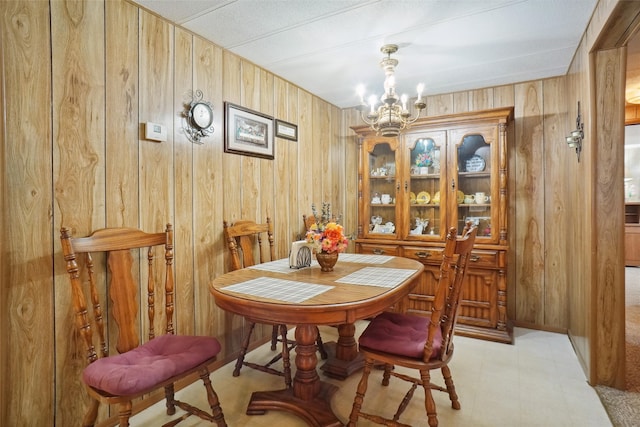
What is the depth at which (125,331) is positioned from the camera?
5.63 feet

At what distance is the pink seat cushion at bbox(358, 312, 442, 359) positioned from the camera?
1646mm

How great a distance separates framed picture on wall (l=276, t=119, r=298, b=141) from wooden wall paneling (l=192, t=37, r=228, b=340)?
67 centimetres

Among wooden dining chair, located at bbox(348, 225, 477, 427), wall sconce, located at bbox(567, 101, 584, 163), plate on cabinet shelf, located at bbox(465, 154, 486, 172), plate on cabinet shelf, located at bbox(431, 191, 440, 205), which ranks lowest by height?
wooden dining chair, located at bbox(348, 225, 477, 427)

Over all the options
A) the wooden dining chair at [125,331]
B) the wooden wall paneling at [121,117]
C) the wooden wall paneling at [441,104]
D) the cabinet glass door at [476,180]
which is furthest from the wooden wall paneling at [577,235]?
the wooden wall paneling at [121,117]

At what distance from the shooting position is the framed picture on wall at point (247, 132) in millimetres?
2598

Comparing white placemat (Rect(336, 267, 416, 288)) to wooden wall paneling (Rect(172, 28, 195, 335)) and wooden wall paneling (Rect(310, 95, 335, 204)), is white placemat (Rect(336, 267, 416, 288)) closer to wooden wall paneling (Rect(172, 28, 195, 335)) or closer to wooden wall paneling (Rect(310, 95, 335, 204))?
wooden wall paneling (Rect(172, 28, 195, 335))

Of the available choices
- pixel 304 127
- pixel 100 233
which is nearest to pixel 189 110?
pixel 100 233

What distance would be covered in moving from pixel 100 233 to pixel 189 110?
3.33 feet

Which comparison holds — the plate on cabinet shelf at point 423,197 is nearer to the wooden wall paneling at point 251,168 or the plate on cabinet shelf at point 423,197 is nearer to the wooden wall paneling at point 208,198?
the wooden wall paneling at point 251,168

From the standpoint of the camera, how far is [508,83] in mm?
3336

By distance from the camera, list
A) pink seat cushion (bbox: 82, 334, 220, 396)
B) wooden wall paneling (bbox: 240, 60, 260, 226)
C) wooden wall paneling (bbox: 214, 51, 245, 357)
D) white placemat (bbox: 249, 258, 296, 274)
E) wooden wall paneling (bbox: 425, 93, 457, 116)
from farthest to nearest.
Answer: wooden wall paneling (bbox: 425, 93, 457, 116), wooden wall paneling (bbox: 240, 60, 260, 226), wooden wall paneling (bbox: 214, 51, 245, 357), white placemat (bbox: 249, 258, 296, 274), pink seat cushion (bbox: 82, 334, 220, 396)

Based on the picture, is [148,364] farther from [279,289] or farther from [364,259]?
[364,259]

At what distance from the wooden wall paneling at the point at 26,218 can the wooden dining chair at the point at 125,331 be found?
0.53 ft

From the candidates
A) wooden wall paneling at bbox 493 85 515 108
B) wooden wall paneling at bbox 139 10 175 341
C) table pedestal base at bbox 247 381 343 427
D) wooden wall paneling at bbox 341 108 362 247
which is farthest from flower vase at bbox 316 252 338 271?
wooden wall paneling at bbox 493 85 515 108
